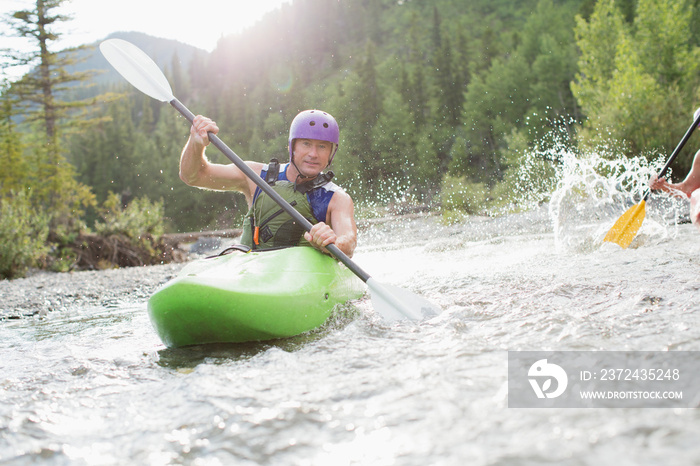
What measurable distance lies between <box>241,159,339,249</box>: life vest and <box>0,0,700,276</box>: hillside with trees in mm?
10421

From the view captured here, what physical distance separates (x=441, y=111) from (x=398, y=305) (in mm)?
42737

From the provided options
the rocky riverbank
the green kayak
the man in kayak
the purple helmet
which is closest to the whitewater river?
the green kayak

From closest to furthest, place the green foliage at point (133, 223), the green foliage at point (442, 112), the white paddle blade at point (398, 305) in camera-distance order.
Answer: the white paddle blade at point (398, 305)
the green foliage at point (133, 223)
the green foliage at point (442, 112)

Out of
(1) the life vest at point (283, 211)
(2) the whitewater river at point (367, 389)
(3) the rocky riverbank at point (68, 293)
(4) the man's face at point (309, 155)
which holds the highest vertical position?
(4) the man's face at point (309, 155)

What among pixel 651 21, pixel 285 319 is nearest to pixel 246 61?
pixel 651 21

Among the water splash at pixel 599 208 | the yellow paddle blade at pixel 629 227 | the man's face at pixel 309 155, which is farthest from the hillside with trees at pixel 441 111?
the man's face at pixel 309 155

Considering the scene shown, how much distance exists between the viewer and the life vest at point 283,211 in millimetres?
3699

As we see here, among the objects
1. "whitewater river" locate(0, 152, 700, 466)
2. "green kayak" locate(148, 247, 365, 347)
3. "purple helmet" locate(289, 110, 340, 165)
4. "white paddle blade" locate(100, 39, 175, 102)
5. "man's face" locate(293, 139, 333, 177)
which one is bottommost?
"whitewater river" locate(0, 152, 700, 466)

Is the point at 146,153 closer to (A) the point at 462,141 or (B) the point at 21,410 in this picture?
(A) the point at 462,141

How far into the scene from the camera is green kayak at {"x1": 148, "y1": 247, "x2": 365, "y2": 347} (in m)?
2.53

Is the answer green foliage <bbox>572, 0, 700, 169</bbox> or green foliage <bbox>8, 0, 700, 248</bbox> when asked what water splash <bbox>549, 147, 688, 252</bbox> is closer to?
green foliage <bbox>572, 0, 700, 169</bbox>

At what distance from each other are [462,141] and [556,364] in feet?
121

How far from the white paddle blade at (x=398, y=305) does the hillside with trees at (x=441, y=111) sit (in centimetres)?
1149

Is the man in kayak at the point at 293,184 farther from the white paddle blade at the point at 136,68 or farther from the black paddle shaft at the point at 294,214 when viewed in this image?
the white paddle blade at the point at 136,68
